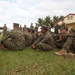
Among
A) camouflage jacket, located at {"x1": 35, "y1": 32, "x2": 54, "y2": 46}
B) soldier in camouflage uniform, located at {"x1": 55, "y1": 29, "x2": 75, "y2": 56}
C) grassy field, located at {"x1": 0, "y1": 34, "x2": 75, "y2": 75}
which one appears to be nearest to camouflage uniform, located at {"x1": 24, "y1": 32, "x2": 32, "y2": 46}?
camouflage jacket, located at {"x1": 35, "y1": 32, "x2": 54, "y2": 46}

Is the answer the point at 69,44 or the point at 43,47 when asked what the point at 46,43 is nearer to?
the point at 43,47

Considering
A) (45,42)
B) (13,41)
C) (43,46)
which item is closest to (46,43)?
(45,42)

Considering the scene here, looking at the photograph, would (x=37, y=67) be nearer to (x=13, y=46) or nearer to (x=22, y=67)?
(x=22, y=67)

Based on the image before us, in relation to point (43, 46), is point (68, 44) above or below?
above

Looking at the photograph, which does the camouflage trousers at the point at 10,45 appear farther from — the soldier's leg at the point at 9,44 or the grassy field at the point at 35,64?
the grassy field at the point at 35,64

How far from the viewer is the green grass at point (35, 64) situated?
5.21m

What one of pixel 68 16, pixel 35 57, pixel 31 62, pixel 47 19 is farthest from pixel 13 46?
pixel 47 19

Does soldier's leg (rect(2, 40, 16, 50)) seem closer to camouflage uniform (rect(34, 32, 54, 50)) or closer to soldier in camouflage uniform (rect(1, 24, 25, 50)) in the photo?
soldier in camouflage uniform (rect(1, 24, 25, 50))

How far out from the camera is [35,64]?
590 cm

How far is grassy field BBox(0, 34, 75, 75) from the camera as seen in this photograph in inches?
205

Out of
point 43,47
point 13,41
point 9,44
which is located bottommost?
point 43,47

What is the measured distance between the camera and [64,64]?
5879mm

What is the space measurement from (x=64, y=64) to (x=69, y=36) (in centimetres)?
199

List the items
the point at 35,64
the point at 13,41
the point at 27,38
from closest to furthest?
the point at 35,64 < the point at 13,41 < the point at 27,38
